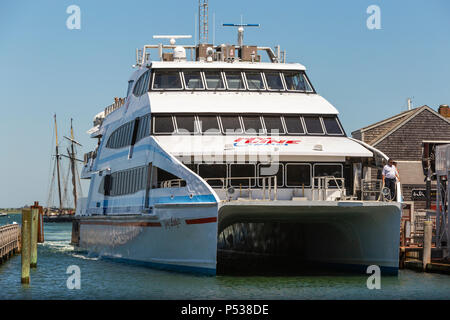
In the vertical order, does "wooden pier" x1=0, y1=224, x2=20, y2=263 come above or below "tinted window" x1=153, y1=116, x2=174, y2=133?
below

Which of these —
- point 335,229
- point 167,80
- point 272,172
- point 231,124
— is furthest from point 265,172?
point 167,80

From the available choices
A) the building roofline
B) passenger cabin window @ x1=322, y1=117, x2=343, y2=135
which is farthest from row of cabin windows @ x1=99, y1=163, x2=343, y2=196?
the building roofline

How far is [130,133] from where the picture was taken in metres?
31.2

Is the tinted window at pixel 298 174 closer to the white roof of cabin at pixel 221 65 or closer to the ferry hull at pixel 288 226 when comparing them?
the ferry hull at pixel 288 226

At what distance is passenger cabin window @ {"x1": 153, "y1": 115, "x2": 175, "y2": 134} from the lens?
91.9 ft

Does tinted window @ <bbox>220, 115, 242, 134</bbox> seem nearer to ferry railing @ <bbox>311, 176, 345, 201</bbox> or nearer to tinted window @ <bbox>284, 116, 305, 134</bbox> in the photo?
tinted window @ <bbox>284, 116, 305, 134</bbox>

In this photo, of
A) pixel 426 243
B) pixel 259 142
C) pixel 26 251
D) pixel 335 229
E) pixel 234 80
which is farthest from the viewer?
pixel 234 80

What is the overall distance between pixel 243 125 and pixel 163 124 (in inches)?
101

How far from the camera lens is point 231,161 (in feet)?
86.5

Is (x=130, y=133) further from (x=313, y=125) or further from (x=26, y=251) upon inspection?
(x=26, y=251)

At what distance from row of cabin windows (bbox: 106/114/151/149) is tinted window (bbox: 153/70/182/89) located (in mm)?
1363
